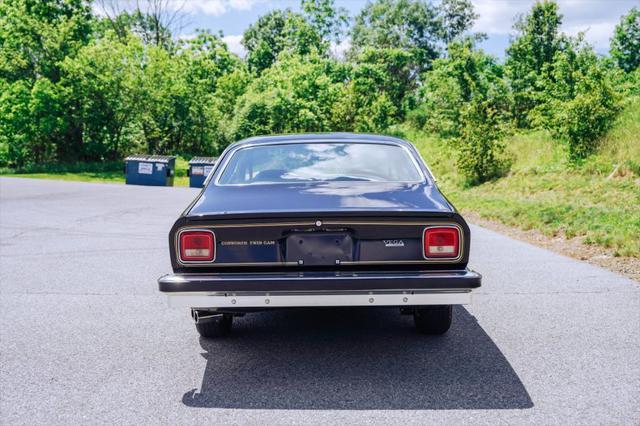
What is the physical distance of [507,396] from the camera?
3.55 metres

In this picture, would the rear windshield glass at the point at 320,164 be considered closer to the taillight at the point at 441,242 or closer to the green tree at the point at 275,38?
the taillight at the point at 441,242

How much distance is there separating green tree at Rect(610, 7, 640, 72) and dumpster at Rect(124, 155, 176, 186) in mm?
35931

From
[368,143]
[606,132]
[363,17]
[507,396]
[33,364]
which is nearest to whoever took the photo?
[507,396]

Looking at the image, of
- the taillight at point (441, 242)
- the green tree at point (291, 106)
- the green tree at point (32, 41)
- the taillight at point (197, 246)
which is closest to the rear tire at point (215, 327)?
the taillight at point (197, 246)

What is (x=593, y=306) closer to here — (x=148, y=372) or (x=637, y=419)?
(x=637, y=419)

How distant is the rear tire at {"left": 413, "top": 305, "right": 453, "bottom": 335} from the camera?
Answer: 455cm

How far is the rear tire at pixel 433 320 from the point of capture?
455 cm

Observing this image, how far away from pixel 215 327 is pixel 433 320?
5.39 feet

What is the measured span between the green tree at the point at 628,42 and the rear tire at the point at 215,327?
49.2m

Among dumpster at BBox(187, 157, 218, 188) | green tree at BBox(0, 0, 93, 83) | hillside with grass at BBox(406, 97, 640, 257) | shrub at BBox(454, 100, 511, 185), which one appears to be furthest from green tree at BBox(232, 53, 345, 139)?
shrub at BBox(454, 100, 511, 185)

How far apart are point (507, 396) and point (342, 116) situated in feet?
95.0

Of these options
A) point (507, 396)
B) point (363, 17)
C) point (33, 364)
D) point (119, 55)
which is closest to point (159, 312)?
point (33, 364)

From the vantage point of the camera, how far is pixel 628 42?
47156 millimetres

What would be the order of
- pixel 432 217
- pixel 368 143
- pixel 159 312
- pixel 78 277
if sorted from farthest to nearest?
pixel 78 277, pixel 159 312, pixel 368 143, pixel 432 217
